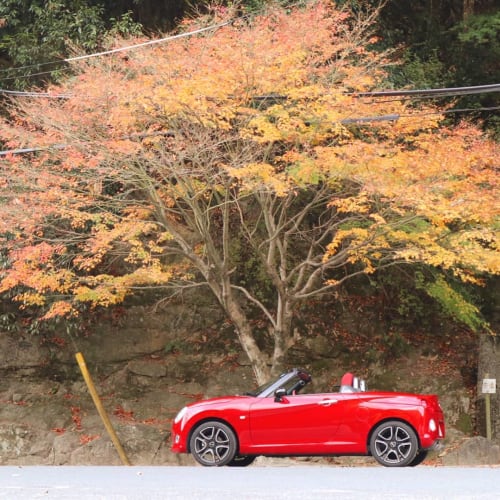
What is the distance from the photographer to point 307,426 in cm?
1240

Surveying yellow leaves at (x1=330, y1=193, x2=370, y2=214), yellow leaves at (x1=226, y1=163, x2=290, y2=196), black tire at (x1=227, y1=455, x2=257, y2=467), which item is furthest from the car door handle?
yellow leaves at (x1=226, y1=163, x2=290, y2=196)

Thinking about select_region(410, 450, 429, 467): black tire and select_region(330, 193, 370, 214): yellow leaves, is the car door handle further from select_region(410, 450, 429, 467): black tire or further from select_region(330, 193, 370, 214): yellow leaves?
select_region(330, 193, 370, 214): yellow leaves

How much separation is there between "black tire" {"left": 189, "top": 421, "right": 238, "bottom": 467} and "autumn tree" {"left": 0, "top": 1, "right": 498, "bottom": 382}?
5.10m

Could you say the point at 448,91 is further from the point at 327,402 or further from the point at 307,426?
the point at 307,426

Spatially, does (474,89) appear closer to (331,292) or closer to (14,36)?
(331,292)

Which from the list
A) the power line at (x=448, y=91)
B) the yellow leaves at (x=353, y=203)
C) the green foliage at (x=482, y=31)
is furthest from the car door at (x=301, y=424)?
the green foliage at (x=482, y=31)

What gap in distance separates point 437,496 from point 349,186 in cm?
1023

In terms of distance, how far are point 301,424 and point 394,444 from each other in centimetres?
138

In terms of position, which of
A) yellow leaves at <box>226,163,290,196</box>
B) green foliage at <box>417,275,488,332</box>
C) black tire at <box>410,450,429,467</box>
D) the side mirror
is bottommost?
black tire at <box>410,450,429,467</box>

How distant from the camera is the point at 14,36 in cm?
2358

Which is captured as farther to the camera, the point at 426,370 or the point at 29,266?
the point at 426,370

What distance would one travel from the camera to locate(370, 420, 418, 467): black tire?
11945 mm

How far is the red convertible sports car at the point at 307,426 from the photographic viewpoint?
12.1 meters

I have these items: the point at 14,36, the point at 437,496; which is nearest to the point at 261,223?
the point at 14,36
